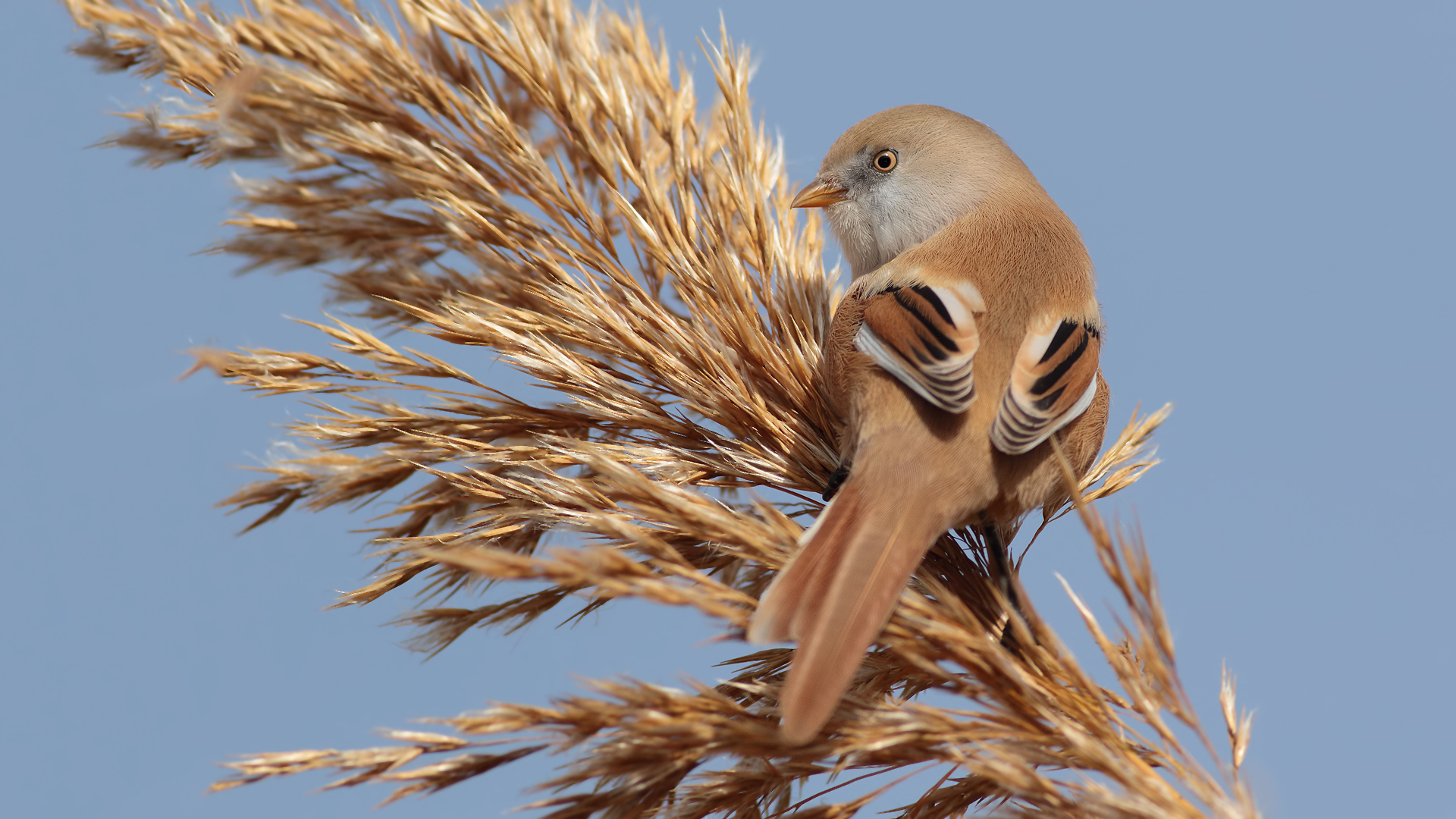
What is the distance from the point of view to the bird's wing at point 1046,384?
1.75 m

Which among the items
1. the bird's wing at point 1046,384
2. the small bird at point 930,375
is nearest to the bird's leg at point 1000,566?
the small bird at point 930,375

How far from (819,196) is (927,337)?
829 mm

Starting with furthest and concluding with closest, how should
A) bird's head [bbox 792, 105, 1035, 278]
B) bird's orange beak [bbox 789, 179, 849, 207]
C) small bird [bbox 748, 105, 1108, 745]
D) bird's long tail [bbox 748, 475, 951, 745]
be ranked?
bird's orange beak [bbox 789, 179, 849, 207] < bird's head [bbox 792, 105, 1035, 278] < small bird [bbox 748, 105, 1108, 745] < bird's long tail [bbox 748, 475, 951, 745]

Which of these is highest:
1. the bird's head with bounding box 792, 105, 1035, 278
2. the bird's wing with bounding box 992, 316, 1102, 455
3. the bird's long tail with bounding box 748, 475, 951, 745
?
the bird's head with bounding box 792, 105, 1035, 278

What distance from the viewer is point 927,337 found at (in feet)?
6.01

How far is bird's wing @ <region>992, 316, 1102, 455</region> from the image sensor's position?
1.75 meters

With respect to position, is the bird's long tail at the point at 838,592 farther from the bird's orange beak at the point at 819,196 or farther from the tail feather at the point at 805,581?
the bird's orange beak at the point at 819,196

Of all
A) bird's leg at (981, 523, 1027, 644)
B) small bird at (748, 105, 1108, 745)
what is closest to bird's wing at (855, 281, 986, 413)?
small bird at (748, 105, 1108, 745)

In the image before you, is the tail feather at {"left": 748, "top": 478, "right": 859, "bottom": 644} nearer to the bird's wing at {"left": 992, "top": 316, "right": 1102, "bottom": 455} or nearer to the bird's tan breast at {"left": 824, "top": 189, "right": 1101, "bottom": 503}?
the bird's tan breast at {"left": 824, "top": 189, "right": 1101, "bottom": 503}

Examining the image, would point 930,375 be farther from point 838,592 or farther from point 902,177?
point 902,177

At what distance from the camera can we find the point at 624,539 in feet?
5.01

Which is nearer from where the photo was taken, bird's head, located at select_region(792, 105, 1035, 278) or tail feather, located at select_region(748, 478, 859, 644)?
tail feather, located at select_region(748, 478, 859, 644)

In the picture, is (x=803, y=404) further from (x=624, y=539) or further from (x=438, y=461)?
(x=438, y=461)

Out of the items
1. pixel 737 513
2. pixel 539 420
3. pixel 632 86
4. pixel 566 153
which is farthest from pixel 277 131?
pixel 737 513
